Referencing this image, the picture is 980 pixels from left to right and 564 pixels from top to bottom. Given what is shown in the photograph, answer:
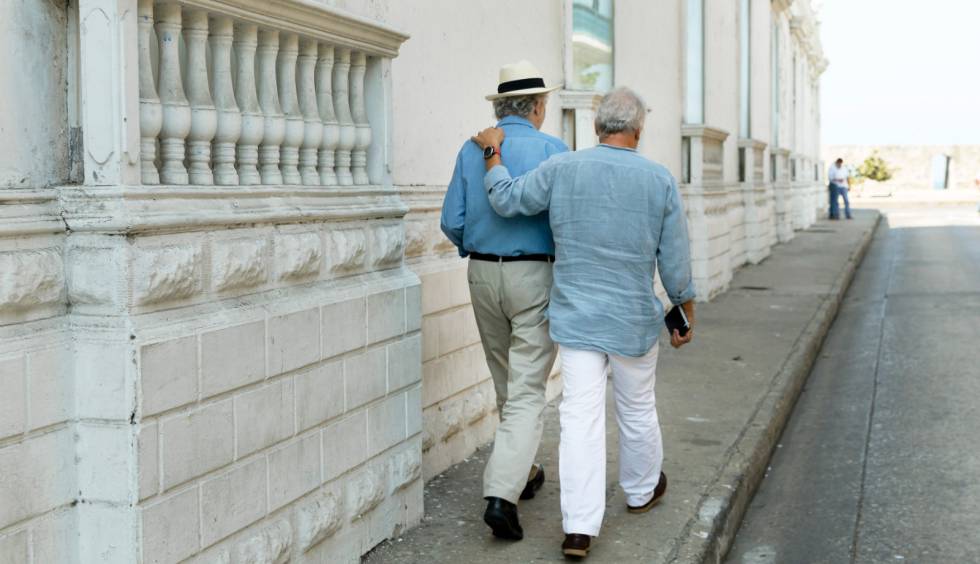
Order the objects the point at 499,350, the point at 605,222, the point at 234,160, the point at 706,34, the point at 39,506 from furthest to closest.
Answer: the point at 706,34 → the point at 499,350 → the point at 605,222 → the point at 234,160 → the point at 39,506

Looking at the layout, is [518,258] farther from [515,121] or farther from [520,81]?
[520,81]

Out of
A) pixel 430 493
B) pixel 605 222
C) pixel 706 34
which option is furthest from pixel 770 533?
Answer: pixel 706 34

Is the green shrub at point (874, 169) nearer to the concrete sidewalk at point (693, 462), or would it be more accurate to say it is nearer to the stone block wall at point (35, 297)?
the concrete sidewalk at point (693, 462)

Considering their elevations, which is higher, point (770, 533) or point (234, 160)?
point (234, 160)

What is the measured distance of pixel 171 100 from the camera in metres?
3.63

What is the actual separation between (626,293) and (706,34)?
11.6 metres

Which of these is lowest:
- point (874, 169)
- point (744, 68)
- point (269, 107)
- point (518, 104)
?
point (269, 107)

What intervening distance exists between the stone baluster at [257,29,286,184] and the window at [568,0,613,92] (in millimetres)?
5067

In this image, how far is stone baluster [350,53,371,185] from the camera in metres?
4.89

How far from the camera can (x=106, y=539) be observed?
3.39 meters

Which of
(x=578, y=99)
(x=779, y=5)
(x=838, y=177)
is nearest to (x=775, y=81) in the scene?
(x=779, y=5)

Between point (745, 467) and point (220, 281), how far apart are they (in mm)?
Answer: 3701

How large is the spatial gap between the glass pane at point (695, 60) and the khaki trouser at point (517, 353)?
9916 millimetres

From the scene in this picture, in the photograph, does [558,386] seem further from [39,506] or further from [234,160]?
[39,506]
